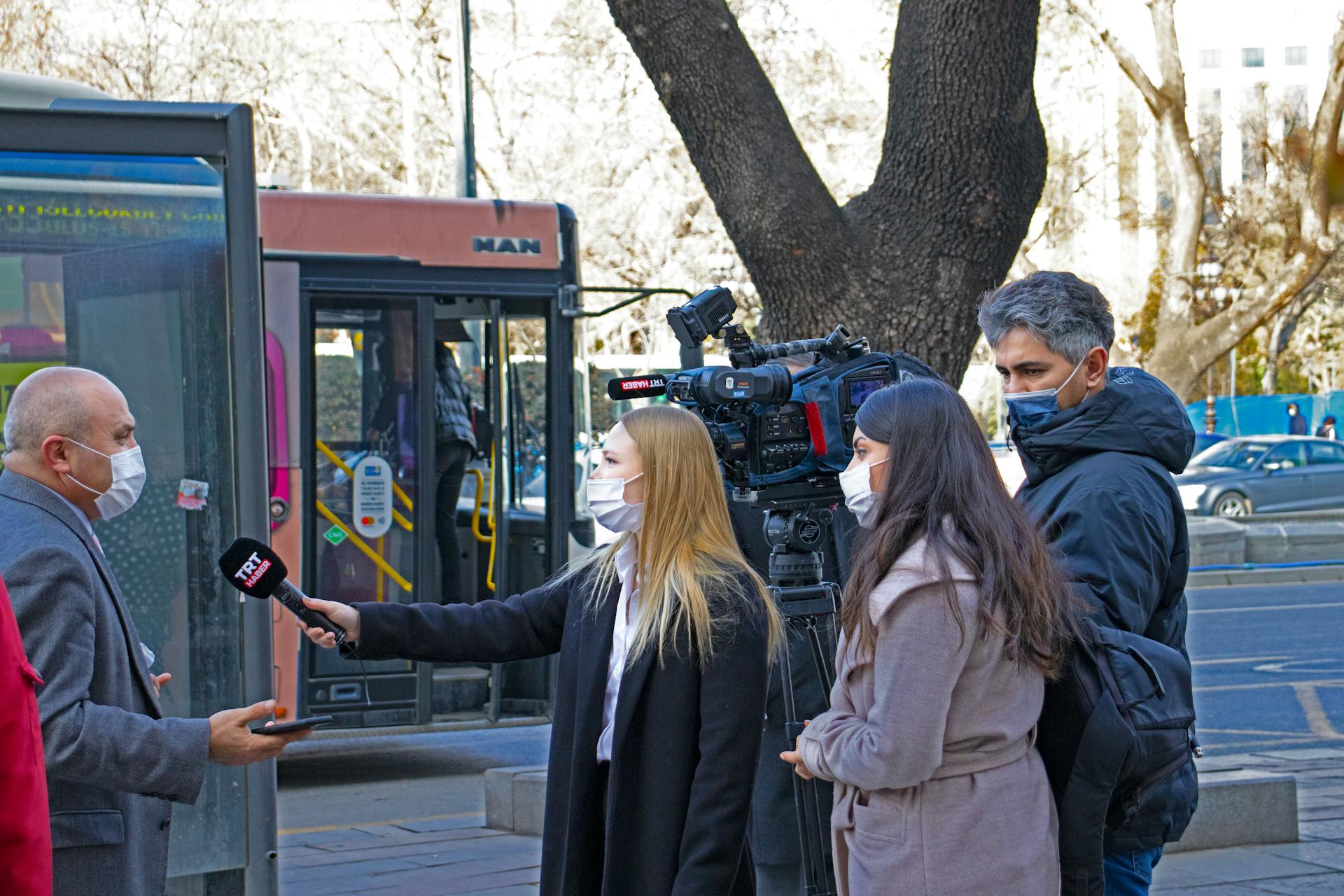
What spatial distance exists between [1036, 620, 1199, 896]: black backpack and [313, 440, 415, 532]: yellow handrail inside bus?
5585 mm

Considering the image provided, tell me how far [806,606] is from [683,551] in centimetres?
46

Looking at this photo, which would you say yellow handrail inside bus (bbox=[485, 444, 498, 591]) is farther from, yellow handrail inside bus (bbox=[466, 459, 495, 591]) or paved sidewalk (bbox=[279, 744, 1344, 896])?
paved sidewalk (bbox=[279, 744, 1344, 896])

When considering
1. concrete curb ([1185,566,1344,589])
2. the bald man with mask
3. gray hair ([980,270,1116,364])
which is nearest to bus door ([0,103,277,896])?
the bald man with mask

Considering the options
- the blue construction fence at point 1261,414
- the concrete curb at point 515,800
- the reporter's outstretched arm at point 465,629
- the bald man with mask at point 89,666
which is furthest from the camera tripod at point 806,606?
the blue construction fence at point 1261,414

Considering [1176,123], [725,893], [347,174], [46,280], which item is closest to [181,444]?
[46,280]

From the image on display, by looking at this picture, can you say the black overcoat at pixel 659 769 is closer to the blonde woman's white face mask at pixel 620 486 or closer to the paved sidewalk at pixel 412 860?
the blonde woman's white face mask at pixel 620 486

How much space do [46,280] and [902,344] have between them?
3237mm

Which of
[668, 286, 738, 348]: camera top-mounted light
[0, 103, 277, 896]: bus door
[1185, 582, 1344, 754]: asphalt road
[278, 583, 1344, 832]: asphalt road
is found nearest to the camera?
[668, 286, 738, 348]: camera top-mounted light

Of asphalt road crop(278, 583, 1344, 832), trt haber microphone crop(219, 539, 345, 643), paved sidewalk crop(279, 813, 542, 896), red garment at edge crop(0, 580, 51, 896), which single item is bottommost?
asphalt road crop(278, 583, 1344, 832)

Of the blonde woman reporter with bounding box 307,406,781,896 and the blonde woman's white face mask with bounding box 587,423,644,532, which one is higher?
the blonde woman's white face mask with bounding box 587,423,644,532

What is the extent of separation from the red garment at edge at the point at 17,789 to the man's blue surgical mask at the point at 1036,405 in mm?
1936

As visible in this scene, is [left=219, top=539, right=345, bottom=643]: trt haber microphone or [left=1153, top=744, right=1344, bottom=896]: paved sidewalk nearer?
[left=219, top=539, right=345, bottom=643]: trt haber microphone

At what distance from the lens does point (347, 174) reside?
2334cm

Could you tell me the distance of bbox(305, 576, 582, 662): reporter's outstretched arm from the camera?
3.16 metres
